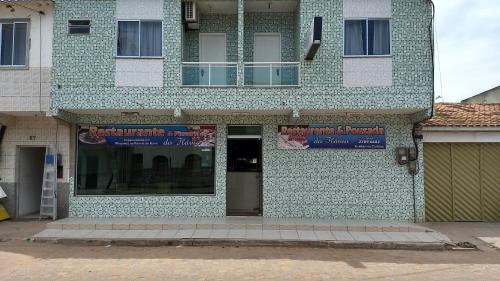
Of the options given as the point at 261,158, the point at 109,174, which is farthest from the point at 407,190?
the point at 109,174

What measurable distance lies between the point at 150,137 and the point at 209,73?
2831 mm

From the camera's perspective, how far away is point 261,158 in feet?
41.8

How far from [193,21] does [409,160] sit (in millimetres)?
7984

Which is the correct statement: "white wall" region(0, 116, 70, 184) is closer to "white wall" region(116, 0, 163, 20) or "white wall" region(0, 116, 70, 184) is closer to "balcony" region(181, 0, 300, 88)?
"white wall" region(116, 0, 163, 20)

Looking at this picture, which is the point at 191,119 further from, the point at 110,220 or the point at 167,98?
the point at 110,220

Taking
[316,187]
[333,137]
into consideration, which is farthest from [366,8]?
[316,187]

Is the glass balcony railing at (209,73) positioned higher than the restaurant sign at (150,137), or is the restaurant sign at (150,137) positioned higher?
the glass balcony railing at (209,73)

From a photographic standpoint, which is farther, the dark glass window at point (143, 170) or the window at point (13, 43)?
the dark glass window at point (143, 170)

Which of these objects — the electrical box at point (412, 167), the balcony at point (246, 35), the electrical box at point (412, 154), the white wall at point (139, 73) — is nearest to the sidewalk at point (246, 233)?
the electrical box at point (412, 167)

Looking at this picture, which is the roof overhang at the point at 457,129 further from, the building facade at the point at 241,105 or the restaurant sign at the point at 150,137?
the restaurant sign at the point at 150,137

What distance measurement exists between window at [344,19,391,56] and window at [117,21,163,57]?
568cm

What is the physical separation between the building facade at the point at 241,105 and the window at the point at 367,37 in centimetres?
3

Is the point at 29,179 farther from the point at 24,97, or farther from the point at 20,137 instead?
the point at 24,97

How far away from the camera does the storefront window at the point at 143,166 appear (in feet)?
41.6
